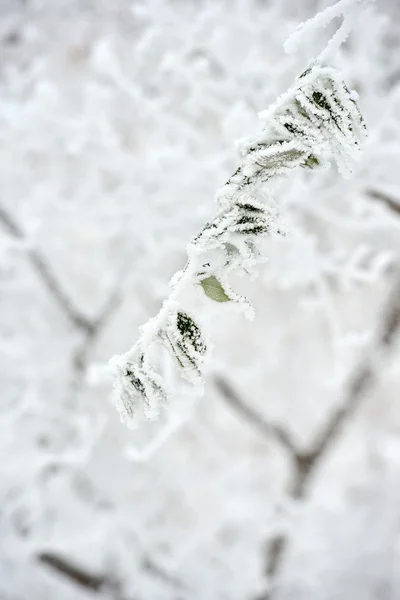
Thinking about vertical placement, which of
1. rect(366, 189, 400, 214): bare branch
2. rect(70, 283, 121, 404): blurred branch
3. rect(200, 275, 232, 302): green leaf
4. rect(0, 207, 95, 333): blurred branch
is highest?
rect(0, 207, 95, 333): blurred branch

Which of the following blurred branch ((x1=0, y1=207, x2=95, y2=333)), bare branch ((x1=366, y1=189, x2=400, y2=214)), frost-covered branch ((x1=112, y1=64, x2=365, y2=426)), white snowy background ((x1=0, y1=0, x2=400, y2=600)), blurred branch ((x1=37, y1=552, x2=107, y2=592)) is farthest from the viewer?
blurred branch ((x1=37, y1=552, x2=107, y2=592))

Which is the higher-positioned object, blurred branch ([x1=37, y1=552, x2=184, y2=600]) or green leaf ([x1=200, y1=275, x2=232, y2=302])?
blurred branch ([x1=37, y1=552, x2=184, y2=600])

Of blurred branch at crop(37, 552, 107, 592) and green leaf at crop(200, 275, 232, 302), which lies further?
blurred branch at crop(37, 552, 107, 592)

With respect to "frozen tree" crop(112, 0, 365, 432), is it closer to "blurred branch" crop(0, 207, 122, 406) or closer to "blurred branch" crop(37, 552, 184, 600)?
"blurred branch" crop(0, 207, 122, 406)

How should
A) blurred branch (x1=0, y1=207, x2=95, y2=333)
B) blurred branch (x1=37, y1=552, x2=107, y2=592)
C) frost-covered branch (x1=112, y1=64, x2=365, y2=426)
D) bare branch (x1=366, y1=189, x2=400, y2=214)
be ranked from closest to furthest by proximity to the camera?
frost-covered branch (x1=112, y1=64, x2=365, y2=426) < bare branch (x1=366, y1=189, x2=400, y2=214) < blurred branch (x1=0, y1=207, x2=95, y2=333) < blurred branch (x1=37, y1=552, x2=107, y2=592)

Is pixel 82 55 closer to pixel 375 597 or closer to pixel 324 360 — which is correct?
pixel 324 360

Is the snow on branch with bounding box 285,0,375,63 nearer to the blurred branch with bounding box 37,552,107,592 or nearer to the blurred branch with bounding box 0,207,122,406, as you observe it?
the blurred branch with bounding box 0,207,122,406

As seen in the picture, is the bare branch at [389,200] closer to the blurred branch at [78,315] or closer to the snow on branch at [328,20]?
the snow on branch at [328,20]

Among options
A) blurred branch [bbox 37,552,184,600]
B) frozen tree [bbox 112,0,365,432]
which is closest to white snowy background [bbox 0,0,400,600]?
blurred branch [bbox 37,552,184,600]
